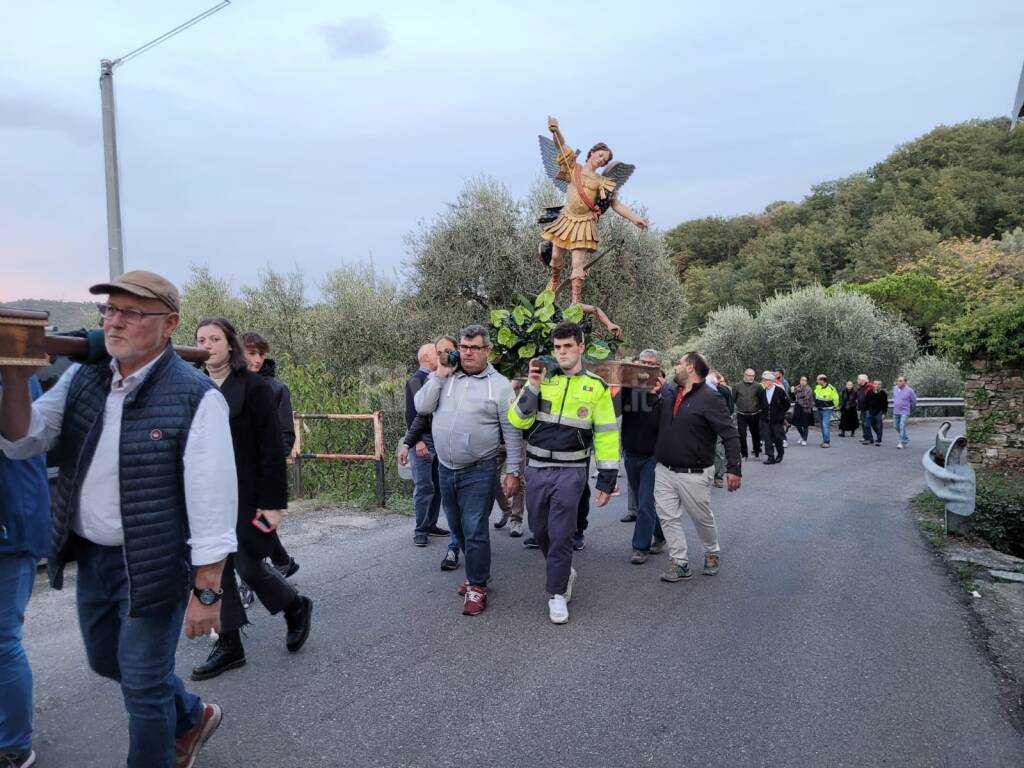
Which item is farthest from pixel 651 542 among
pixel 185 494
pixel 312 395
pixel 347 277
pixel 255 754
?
pixel 347 277

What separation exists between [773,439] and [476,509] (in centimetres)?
1081

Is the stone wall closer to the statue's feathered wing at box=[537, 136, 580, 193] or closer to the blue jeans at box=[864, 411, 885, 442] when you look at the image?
the blue jeans at box=[864, 411, 885, 442]

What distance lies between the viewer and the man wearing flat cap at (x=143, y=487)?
2.36 meters

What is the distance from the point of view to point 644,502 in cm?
674

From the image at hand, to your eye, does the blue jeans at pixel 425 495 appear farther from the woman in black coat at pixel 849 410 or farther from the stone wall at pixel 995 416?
the woman in black coat at pixel 849 410

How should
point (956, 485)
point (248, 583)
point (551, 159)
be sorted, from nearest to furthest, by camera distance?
1. point (248, 583)
2. point (956, 485)
3. point (551, 159)

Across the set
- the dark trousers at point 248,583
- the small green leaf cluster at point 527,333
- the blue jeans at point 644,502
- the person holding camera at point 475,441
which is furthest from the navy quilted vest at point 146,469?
the blue jeans at point 644,502

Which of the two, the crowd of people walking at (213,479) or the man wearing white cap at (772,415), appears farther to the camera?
the man wearing white cap at (772,415)

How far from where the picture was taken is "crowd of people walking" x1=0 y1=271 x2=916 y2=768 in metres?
2.39

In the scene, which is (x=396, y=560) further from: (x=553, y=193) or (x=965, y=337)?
(x=553, y=193)

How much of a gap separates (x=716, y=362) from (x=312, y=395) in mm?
24086

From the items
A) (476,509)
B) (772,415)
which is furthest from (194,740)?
(772,415)

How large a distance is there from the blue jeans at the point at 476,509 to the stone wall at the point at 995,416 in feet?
39.3

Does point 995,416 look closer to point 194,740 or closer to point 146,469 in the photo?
point 194,740
